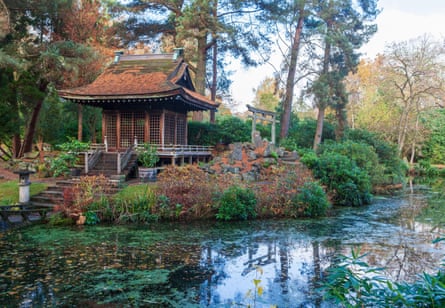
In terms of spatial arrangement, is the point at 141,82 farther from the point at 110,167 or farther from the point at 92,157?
the point at 110,167

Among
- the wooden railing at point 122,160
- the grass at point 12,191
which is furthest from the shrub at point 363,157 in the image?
the grass at point 12,191

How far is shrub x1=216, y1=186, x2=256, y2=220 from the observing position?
1150cm

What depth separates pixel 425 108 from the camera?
1139 inches

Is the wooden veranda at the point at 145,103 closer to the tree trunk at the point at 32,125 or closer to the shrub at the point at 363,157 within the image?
the tree trunk at the point at 32,125

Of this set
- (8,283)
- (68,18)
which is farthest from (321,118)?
(8,283)

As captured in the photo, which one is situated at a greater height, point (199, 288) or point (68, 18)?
point (68, 18)

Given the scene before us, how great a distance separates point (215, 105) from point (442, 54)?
19881mm

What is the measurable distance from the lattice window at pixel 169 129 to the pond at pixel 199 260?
756 cm

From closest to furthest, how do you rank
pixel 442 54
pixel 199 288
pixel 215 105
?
1. pixel 199 288
2. pixel 215 105
3. pixel 442 54

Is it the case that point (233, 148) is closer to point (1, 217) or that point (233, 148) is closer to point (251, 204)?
point (251, 204)

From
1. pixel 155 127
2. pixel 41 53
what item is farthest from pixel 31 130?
pixel 155 127

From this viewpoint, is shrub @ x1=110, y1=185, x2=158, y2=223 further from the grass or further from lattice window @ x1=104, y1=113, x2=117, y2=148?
lattice window @ x1=104, y1=113, x2=117, y2=148

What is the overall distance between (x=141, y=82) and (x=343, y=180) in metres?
10.3

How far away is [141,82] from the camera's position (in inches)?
674
